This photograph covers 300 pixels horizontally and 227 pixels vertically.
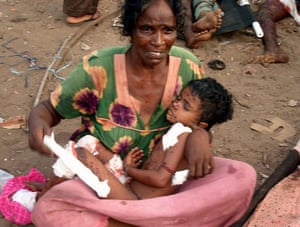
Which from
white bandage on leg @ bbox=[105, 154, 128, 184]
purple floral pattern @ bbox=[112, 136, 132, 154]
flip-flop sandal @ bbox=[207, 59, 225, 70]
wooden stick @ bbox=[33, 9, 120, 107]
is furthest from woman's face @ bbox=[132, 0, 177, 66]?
flip-flop sandal @ bbox=[207, 59, 225, 70]

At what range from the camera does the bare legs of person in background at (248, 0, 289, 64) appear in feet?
16.7

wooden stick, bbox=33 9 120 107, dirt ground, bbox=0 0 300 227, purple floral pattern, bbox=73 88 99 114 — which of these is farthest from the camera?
wooden stick, bbox=33 9 120 107

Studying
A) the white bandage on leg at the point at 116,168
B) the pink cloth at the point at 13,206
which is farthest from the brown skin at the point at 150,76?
the pink cloth at the point at 13,206

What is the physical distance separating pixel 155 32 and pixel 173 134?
48cm

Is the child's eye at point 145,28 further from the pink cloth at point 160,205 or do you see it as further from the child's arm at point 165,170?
the pink cloth at point 160,205

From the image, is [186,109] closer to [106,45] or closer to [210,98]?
[210,98]

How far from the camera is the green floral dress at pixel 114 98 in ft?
8.92

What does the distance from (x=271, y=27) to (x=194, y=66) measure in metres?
2.81

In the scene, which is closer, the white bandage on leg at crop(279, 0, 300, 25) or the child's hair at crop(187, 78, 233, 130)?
the child's hair at crop(187, 78, 233, 130)

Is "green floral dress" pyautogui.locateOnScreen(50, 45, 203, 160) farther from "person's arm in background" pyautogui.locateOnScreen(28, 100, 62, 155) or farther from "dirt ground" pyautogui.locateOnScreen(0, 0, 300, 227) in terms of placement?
"dirt ground" pyautogui.locateOnScreen(0, 0, 300, 227)

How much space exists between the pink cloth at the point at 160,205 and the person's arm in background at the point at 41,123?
222 millimetres

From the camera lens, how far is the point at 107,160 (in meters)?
2.80

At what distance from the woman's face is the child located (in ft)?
0.84

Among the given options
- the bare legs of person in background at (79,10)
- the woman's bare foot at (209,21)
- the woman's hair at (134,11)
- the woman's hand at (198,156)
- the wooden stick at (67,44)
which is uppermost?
the woman's hair at (134,11)
